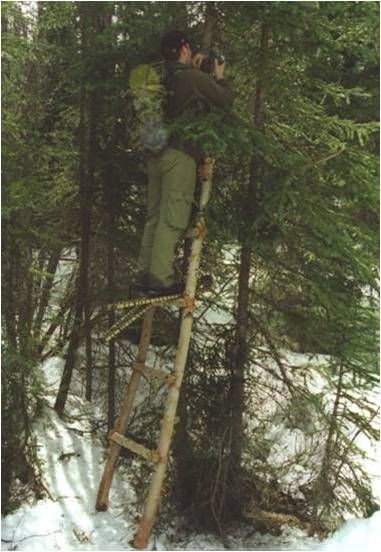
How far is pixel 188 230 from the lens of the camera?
19.9 ft

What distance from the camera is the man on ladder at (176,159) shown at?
214 inches

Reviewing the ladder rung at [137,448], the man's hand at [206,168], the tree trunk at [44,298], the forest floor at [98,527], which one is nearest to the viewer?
the man's hand at [206,168]

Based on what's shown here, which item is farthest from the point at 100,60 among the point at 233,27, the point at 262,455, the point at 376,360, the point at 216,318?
the point at 216,318

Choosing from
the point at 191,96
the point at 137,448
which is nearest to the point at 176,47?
the point at 191,96

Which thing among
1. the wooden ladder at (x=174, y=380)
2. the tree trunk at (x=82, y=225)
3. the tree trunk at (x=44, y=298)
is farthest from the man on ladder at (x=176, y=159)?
the tree trunk at (x=44, y=298)

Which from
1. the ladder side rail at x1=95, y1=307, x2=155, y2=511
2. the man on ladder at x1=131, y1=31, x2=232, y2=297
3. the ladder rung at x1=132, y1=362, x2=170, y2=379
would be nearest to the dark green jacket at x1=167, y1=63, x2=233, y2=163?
the man on ladder at x1=131, y1=31, x2=232, y2=297

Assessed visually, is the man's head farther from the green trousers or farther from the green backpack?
the green trousers

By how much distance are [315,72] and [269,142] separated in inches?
70.5

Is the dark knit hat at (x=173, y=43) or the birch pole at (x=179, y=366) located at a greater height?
the dark knit hat at (x=173, y=43)

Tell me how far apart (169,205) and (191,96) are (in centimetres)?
99

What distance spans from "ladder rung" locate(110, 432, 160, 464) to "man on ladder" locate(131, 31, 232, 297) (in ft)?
5.09

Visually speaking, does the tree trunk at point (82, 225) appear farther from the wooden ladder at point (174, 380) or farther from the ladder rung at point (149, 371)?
the wooden ladder at point (174, 380)

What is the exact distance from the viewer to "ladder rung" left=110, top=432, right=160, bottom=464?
19.7 ft

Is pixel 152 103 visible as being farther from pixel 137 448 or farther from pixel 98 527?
pixel 98 527
